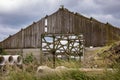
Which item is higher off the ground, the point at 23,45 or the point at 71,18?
the point at 71,18

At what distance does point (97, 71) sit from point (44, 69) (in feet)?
4.02

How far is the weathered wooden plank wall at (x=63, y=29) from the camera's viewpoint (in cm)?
3012

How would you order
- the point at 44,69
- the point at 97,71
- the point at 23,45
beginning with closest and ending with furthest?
the point at 97,71 → the point at 44,69 → the point at 23,45

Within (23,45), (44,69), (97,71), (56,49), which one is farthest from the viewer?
(23,45)

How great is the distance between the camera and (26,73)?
847 centimetres

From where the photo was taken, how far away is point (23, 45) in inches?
1244

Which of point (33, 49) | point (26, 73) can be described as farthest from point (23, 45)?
point (26, 73)

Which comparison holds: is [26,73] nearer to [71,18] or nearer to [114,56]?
[114,56]

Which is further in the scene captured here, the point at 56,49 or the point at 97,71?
the point at 56,49

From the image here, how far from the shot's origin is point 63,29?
3067 centimetres

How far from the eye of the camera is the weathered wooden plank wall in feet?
98.8

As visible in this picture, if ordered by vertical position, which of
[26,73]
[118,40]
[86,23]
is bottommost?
[26,73]

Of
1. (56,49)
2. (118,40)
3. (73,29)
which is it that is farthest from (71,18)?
(118,40)

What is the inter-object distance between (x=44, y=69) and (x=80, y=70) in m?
0.88
